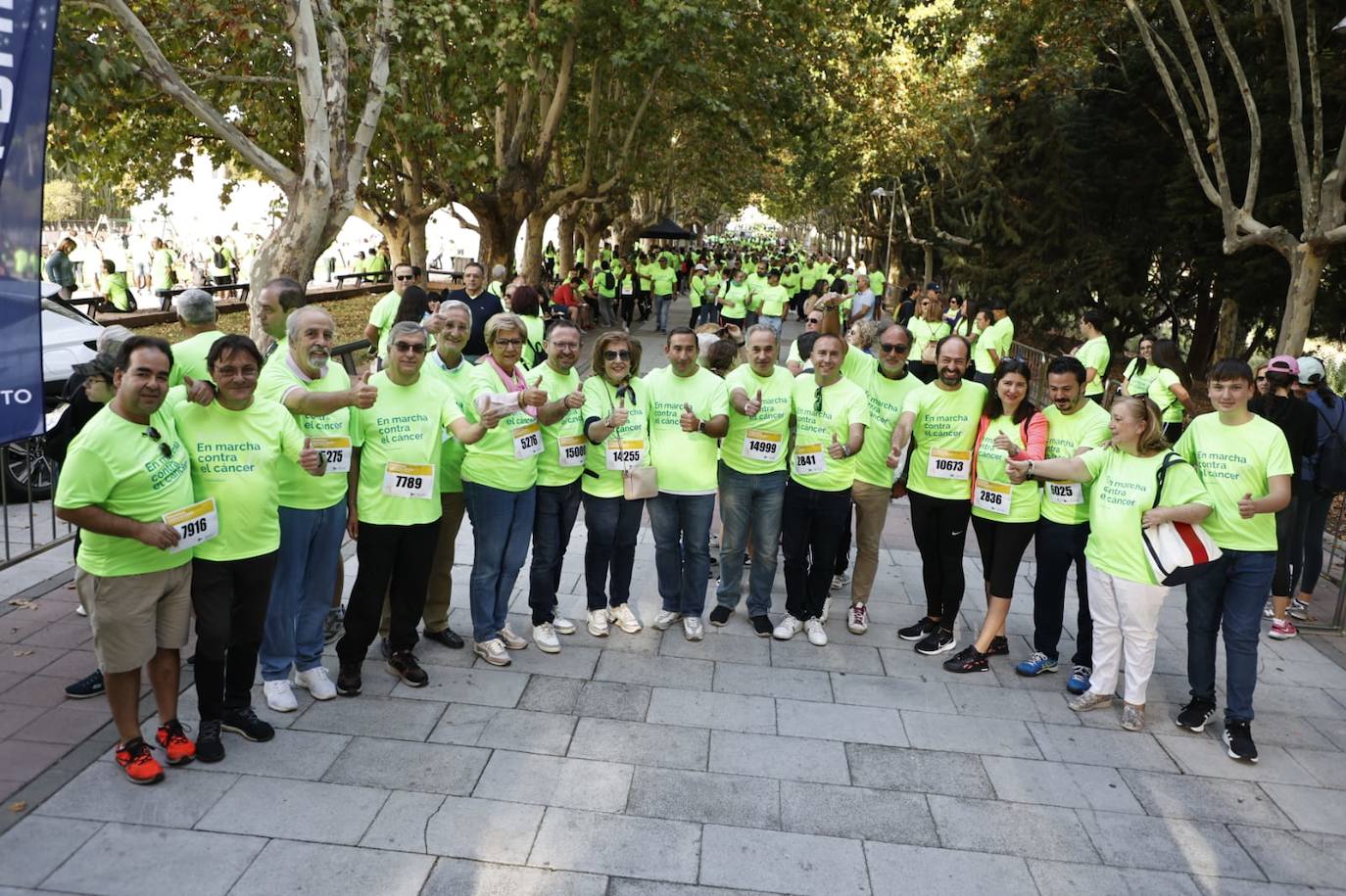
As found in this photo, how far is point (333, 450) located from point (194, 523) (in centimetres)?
79

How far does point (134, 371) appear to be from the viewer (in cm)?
379

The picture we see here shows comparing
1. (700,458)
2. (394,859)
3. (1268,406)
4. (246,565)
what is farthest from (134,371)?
(1268,406)

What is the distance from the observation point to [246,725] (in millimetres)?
4570

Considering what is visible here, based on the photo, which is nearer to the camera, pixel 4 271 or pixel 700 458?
pixel 4 271

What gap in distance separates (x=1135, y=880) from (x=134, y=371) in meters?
4.24

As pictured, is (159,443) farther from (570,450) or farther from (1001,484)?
(1001,484)

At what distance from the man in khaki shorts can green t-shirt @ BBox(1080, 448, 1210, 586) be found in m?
4.15

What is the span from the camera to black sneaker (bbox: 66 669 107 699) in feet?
16.0

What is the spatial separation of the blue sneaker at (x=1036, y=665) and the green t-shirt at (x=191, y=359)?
457cm

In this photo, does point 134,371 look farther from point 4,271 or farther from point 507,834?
point 507,834

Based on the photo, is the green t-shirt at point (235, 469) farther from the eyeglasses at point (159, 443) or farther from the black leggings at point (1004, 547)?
the black leggings at point (1004, 547)

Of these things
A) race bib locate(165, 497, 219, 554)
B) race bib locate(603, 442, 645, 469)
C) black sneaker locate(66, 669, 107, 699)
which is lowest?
black sneaker locate(66, 669, 107, 699)

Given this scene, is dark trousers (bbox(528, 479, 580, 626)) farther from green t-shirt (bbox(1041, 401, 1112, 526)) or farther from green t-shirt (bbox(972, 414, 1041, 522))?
green t-shirt (bbox(1041, 401, 1112, 526))

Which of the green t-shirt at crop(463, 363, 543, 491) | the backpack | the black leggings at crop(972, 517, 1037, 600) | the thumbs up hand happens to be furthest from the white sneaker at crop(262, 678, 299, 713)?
the backpack
